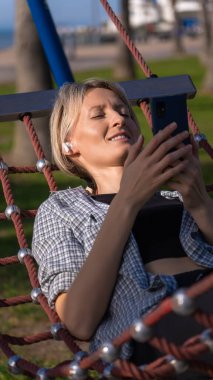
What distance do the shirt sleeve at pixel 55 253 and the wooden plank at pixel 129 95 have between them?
0.88 meters

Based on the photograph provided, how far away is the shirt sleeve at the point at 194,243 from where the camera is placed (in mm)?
2951

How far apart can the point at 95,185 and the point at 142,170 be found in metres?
0.52

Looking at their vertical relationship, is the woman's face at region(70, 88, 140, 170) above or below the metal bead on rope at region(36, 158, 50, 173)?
above

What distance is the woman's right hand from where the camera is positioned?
8.82 ft

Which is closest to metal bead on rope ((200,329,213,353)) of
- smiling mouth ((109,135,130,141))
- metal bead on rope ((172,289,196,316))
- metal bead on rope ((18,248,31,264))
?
metal bead on rope ((172,289,196,316))

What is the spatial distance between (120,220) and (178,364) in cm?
43

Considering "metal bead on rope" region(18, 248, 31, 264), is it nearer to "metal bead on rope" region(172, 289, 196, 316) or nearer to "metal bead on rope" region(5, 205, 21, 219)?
"metal bead on rope" region(5, 205, 21, 219)

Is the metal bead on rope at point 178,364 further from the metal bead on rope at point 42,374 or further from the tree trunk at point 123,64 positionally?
the tree trunk at point 123,64

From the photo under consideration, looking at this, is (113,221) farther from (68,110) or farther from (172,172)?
(68,110)

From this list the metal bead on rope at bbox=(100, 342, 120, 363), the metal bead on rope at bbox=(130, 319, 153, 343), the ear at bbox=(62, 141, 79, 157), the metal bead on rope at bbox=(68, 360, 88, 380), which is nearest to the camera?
A: the metal bead on rope at bbox=(130, 319, 153, 343)

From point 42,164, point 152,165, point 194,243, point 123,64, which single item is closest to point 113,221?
point 152,165

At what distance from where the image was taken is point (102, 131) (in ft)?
10.1

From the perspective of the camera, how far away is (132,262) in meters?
2.83

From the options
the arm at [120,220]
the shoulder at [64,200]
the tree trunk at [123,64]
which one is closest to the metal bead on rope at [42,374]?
the arm at [120,220]
